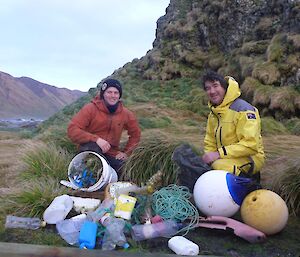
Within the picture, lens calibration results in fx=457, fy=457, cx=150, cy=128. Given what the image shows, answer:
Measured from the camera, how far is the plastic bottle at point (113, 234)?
12.0ft

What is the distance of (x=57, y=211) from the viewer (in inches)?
168

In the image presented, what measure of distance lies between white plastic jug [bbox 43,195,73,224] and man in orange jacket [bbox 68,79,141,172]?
48.4 inches

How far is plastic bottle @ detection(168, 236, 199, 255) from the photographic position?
3.52 metres

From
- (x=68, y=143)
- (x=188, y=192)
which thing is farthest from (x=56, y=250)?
(x=68, y=143)

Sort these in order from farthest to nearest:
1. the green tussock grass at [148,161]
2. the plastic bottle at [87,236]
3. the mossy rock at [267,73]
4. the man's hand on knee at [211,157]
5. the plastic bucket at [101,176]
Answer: the mossy rock at [267,73] → the green tussock grass at [148,161] → the plastic bucket at [101,176] → the man's hand on knee at [211,157] → the plastic bottle at [87,236]

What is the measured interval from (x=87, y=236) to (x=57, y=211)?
689 mm

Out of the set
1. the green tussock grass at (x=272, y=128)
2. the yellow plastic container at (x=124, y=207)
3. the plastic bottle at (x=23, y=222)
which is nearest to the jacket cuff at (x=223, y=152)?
the yellow plastic container at (x=124, y=207)

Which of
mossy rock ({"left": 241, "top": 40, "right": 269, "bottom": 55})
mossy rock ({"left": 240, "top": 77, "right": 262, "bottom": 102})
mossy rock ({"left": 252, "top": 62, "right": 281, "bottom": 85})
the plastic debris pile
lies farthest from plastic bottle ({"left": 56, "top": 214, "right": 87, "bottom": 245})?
mossy rock ({"left": 241, "top": 40, "right": 269, "bottom": 55})

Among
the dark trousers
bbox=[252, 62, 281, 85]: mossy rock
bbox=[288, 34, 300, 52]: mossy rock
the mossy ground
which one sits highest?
bbox=[288, 34, 300, 52]: mossy rock

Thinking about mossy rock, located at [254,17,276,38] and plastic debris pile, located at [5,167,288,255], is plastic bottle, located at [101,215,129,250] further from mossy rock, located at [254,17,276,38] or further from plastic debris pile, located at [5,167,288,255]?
mossy rock, located at [254,17,276,38]

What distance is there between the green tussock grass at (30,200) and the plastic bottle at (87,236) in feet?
2.78

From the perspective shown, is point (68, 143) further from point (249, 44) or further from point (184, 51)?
point (184, 51)

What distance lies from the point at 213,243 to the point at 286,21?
13212 mm

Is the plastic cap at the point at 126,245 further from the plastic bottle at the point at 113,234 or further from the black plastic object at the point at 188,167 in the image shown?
the black plastic object at the point at 188,167
